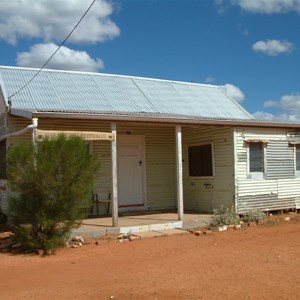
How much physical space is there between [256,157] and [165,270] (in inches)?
268

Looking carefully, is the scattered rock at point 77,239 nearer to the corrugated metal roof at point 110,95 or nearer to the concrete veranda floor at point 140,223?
the concrete veranda floor at point 140,223

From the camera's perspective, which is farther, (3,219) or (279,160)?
(279,160)

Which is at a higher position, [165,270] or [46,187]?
[46,187]

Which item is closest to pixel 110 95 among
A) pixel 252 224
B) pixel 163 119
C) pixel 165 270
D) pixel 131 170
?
pixel 131 170

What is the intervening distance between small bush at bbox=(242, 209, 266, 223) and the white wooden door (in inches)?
132

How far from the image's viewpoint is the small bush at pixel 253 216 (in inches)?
493

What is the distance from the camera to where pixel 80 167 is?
9.18 m

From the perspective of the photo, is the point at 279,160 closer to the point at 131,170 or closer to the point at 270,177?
the point at 270,177

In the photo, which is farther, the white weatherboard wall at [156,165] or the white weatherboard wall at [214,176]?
the white weatherboard wall at [156,165]

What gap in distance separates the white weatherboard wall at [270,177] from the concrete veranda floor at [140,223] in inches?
54.2

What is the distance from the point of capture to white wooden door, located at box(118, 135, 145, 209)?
46.0 ft

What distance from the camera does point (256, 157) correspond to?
13500 mm

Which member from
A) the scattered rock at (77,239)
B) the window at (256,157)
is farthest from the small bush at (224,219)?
the scattered rock at (77,239)

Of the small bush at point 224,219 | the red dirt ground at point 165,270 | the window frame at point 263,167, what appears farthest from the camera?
the window frame at point 263,167
